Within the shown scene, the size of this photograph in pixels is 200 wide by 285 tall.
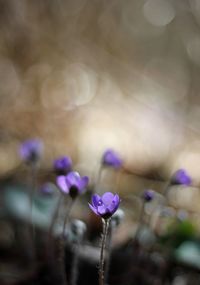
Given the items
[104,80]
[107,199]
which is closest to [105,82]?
[104,80]

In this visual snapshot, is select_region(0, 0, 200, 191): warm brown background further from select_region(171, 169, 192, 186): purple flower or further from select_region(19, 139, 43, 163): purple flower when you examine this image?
select_region(171, 169, 192, 186): purple flower

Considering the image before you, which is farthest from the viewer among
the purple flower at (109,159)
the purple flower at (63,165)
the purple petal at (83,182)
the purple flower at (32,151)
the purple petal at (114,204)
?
the purple flower at (32,151)

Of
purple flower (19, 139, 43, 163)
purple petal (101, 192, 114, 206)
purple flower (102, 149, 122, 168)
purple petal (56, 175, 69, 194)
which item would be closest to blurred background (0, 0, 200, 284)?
purple flower (19, 139, 43, 163)

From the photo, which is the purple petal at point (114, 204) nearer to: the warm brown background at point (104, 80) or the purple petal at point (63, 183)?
the purple petal at point (63, 183)

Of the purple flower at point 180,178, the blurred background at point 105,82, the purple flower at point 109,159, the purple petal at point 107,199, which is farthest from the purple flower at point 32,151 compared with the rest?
the blurred background at point 105,82

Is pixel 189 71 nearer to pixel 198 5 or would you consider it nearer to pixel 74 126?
pixel 198 5

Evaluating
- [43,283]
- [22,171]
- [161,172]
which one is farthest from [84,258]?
[161,172]

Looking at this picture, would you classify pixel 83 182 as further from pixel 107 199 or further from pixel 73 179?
pixel 107 199
